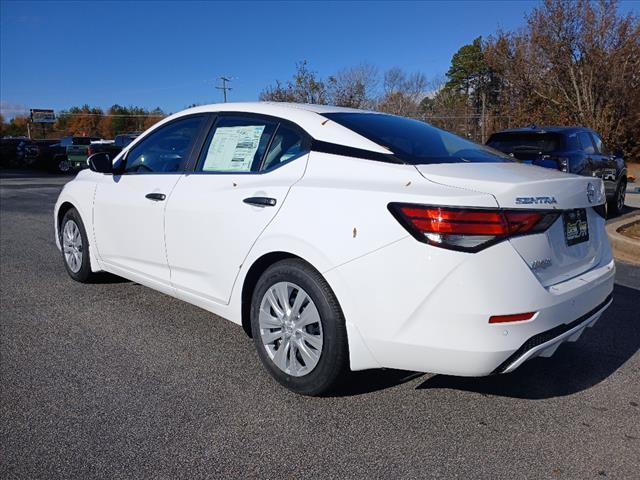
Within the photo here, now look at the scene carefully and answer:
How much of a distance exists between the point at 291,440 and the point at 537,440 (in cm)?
119

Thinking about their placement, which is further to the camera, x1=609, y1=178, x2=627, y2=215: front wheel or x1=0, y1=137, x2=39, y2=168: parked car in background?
x1=0, y1=137, x2=39, y2=168: parked car in background

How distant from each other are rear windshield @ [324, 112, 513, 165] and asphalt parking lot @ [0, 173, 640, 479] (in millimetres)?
1328

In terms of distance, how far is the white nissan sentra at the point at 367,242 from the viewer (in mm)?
2543

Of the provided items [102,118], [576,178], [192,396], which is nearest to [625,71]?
[576,178]

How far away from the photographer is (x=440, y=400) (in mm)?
3117

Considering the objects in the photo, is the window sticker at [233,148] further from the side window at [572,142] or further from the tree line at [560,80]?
the tree line at [560,80]

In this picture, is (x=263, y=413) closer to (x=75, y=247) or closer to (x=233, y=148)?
(x=233, y=148)

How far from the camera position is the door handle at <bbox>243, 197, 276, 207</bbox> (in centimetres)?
318

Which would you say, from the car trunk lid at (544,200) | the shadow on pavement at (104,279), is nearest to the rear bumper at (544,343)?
the car trunk lid at (544,200)

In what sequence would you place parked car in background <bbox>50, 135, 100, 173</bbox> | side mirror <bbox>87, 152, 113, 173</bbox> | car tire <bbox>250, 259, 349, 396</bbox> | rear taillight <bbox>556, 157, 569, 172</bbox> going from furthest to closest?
parked car in background <bbox>50, 135, 100, 173</bbox> → rear taillight <bbox>556, 157, 569, 172</bbox> → side mirror <bbox>87, 152, 113, 173</bbox> → car tire <bbox>250, 259, 349, 396</bbox>

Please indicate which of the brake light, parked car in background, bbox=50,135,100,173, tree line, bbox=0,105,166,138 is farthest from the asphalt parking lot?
tree line, bbox=0,105,166,138

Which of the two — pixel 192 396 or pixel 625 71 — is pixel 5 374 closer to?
pixel 192 396

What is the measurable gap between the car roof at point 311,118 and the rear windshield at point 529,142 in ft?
16.8

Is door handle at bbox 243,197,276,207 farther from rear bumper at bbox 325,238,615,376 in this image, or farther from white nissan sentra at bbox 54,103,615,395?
rear bumper at bbox 325,238,615,376
